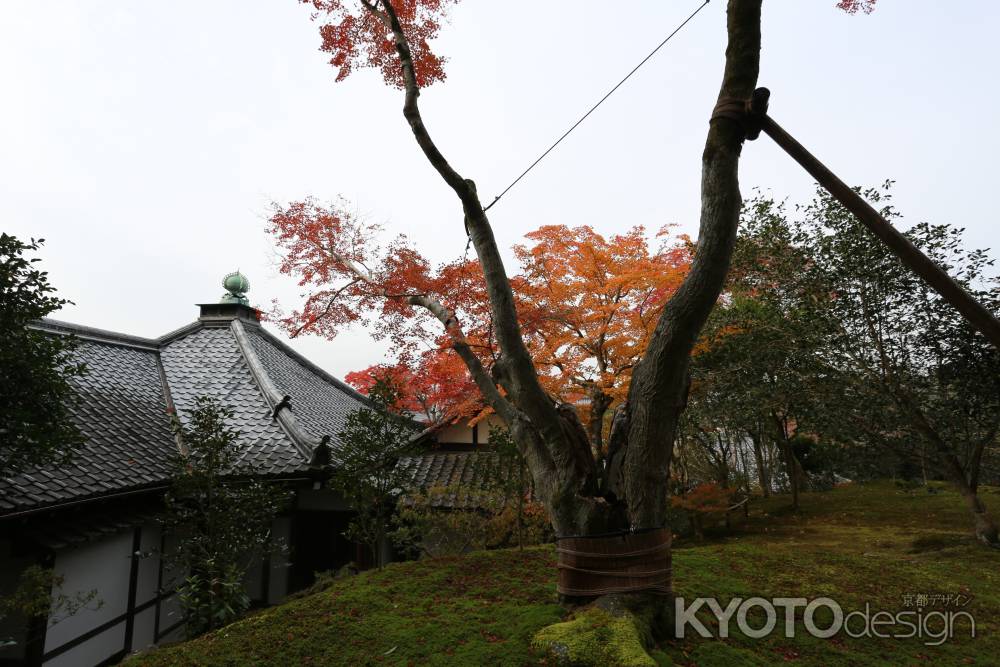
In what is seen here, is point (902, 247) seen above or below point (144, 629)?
above

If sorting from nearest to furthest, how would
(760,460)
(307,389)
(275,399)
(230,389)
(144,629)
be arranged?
(144,629)
(275,399)
(230,389)
(307,389)
(760,460)

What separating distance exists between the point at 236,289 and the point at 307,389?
3.20m

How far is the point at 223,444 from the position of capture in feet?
18.3

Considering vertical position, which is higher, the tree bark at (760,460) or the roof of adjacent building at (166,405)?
the roof of adjacent building at (166,405)

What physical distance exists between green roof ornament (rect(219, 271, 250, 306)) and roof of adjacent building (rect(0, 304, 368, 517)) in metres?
0.38

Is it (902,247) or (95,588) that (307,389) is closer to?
(95,588)

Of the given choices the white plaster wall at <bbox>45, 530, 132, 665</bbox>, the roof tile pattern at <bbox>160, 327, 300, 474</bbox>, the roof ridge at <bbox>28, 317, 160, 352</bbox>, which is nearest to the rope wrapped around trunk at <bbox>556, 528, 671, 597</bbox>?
the roof tile pattern at <bbox>160, 327, 300, 474</bbox>

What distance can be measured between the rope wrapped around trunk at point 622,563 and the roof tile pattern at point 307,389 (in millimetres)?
6520

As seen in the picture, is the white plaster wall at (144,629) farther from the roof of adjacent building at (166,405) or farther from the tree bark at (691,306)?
the tree bark at (691,306)

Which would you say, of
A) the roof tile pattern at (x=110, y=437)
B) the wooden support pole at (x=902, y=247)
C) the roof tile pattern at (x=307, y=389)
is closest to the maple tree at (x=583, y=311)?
the roof tile pattern at (x=307, y=389)

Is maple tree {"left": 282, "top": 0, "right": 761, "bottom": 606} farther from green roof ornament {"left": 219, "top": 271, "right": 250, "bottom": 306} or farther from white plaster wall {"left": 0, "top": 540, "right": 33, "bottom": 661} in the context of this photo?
green roof ornament {"left": 219, "top": 271, "right": 250, "bottom": 306}

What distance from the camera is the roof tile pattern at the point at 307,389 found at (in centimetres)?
1075

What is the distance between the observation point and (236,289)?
43.7ft

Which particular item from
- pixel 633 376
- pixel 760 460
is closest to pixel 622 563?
pixel 633 376
